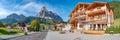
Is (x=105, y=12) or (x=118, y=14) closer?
(x=105, y=12)

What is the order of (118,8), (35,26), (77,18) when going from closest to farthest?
1. (118,8)
2. (77,18)
3. (35,26)

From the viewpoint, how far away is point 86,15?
207 feet

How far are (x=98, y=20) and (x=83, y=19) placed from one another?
13.6 meters

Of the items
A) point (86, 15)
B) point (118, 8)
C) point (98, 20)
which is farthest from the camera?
point (86, 15)

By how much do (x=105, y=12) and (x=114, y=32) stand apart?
15246 millimetres

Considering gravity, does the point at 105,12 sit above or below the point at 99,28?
above

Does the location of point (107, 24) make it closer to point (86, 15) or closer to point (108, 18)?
point (108, 18)

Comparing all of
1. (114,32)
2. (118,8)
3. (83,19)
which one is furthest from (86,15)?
(114,32)

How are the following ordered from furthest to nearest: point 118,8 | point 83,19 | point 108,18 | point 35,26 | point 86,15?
1. point 35,26
2. point 83,19
3. point 86,15
4. point 118,8
5. point 108,18

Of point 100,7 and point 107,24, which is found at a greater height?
point 100,7

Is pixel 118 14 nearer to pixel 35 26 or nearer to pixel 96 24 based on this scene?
pixel 96 24

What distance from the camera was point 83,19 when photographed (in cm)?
6712

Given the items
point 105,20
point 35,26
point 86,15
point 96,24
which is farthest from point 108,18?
point 35,26

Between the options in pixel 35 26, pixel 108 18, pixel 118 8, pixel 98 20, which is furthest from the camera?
pixel 35 26
